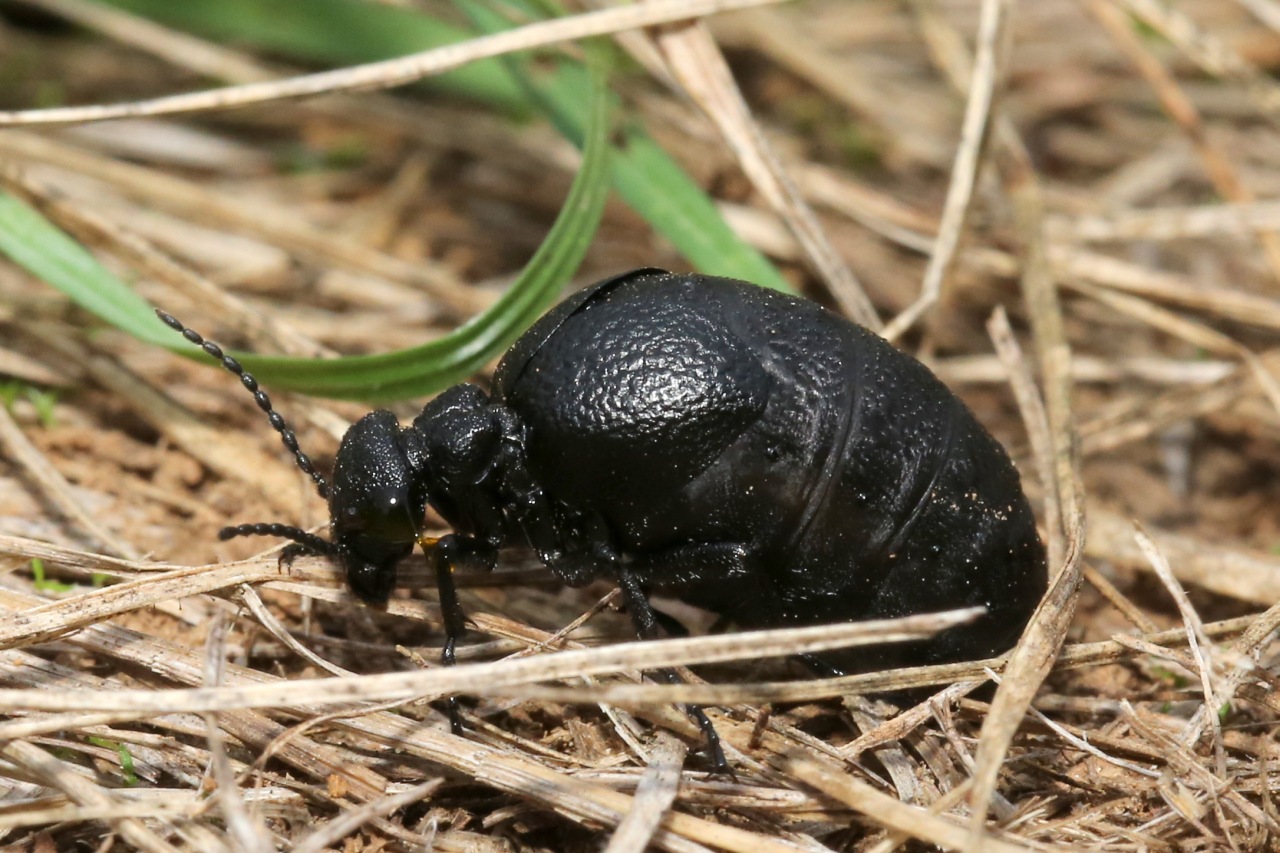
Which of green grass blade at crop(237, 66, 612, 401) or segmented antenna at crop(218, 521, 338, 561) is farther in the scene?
green grass blade at crop(237, 66, 612, 401)

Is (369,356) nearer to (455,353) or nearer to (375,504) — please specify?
(455,353)

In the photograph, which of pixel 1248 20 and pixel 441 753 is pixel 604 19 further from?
pixel 1248 20

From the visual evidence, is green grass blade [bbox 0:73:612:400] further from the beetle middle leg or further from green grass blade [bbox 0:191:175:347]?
the beetle middle leg

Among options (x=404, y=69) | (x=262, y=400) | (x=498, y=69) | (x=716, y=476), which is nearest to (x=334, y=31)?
(x=498, y=69)

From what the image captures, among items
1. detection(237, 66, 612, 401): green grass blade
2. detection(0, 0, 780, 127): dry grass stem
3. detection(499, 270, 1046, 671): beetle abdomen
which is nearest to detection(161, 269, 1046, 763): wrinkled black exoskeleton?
detection(499, 270, 1046, 671): beetle abdomen

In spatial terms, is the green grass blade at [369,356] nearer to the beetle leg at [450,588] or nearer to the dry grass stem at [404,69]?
the dry grass stem at [404,69]

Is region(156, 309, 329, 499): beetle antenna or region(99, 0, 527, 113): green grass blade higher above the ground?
region(99, 0, 527, 113): green grass blade

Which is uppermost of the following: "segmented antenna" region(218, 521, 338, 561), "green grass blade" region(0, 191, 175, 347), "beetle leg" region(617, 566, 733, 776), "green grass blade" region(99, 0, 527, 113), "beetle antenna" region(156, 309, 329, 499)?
"green grass blade" region(99, 0, 527, 113)
